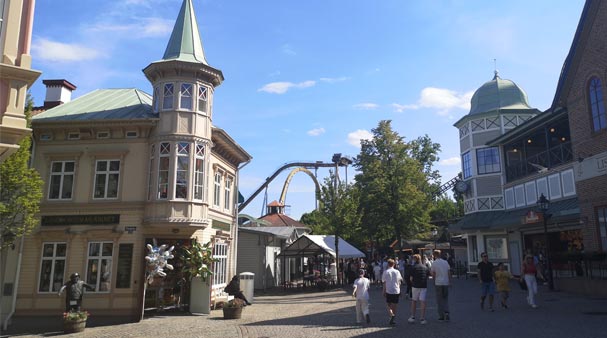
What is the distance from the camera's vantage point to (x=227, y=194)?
23.8 m

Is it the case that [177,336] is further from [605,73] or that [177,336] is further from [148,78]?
[605,73]

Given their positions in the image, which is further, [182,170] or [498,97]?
[498,97]

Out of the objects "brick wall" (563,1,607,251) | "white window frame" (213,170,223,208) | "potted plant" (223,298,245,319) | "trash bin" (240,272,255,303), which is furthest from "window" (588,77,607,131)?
"white window frame" (213,170,223,208)

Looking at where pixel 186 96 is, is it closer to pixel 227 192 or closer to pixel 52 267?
pixel 227 192

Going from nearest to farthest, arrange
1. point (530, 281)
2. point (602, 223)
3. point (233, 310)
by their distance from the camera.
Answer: point (530, 281), point (233, 310), point (602, 223)

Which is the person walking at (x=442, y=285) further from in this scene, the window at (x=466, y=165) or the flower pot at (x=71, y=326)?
the window at (x=466, y=165)

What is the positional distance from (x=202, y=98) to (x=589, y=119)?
624 inches

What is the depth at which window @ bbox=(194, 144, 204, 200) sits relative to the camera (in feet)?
59.1

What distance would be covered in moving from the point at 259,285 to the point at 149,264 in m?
13.3

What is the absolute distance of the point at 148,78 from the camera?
19234 mm

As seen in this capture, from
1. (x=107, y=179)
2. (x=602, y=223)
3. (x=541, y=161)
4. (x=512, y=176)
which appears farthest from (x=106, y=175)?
(x=512, y=176)

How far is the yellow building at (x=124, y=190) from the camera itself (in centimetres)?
1750

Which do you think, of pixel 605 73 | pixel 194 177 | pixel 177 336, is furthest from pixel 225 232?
pixel 605 73

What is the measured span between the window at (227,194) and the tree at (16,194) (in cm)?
893
